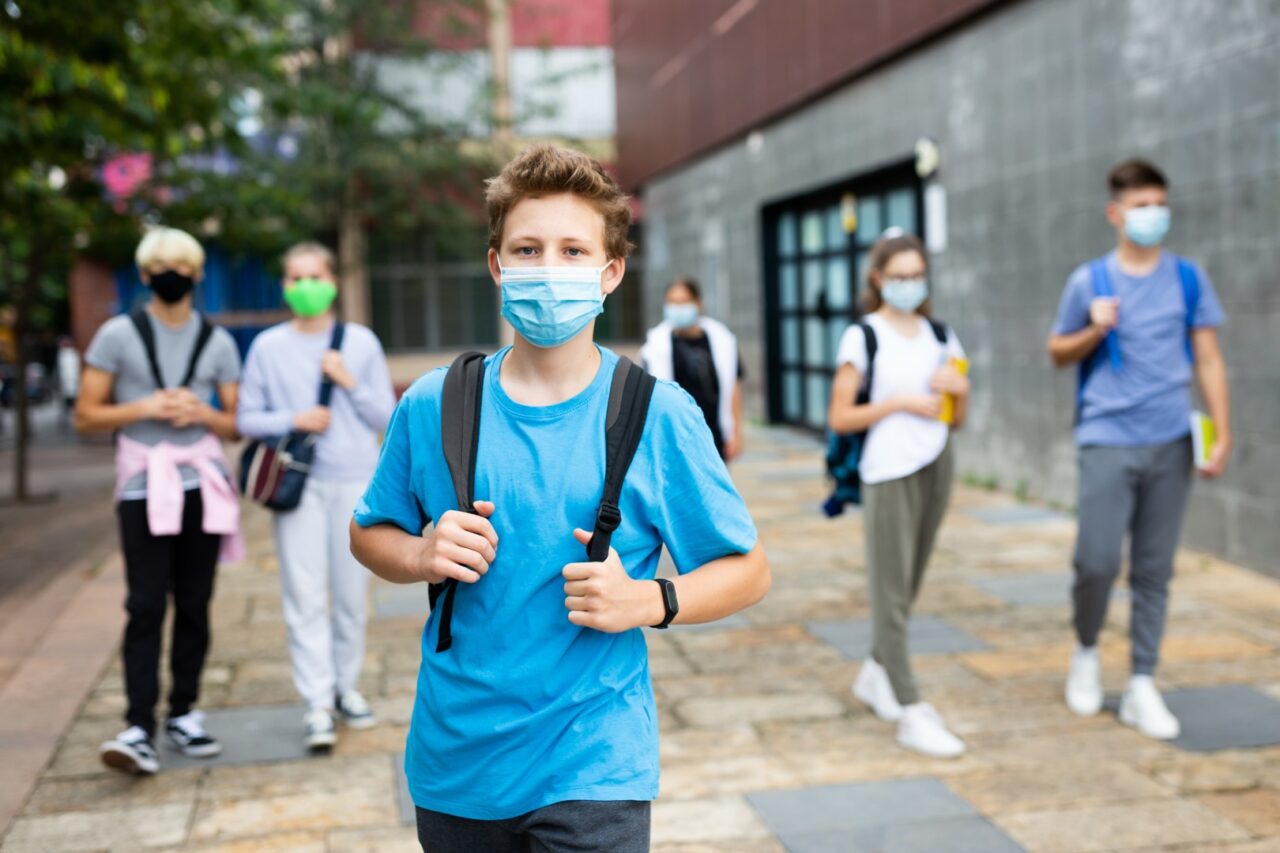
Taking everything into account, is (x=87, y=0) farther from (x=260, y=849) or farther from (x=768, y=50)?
(x=768, y=50)

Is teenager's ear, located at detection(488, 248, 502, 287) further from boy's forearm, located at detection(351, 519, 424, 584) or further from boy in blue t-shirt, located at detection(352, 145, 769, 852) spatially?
boy's forearm, located at detection(351, 519, 424, 584)

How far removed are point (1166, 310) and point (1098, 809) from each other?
1.81 meters

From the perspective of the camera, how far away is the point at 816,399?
54.2 feet

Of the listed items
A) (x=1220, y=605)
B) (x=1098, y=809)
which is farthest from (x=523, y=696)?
(x=1220, y=605)

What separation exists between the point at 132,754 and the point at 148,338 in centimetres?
143

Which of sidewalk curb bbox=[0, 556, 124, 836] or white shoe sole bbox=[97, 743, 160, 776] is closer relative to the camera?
white shoe sole bbox=[97, 743, 160, 776]

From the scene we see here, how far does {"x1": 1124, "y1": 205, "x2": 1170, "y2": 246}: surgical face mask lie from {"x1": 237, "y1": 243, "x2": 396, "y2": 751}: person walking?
2695 mm

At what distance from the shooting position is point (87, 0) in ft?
27.1

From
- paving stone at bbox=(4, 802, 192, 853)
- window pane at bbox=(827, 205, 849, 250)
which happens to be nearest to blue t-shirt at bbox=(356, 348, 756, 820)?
paving stone at bbox=(4, 802, 192, 853)

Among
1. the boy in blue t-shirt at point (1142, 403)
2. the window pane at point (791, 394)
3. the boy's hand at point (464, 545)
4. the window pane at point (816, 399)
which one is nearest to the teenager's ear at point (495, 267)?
the boy's hand at point (464, 545)

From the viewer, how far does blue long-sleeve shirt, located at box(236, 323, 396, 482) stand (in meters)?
5.26

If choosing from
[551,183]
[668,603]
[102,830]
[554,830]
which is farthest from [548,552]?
[102,830]

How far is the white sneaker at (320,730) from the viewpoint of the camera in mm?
5062

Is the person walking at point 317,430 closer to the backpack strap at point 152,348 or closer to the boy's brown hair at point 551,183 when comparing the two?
the backpack strap at point 152,348
